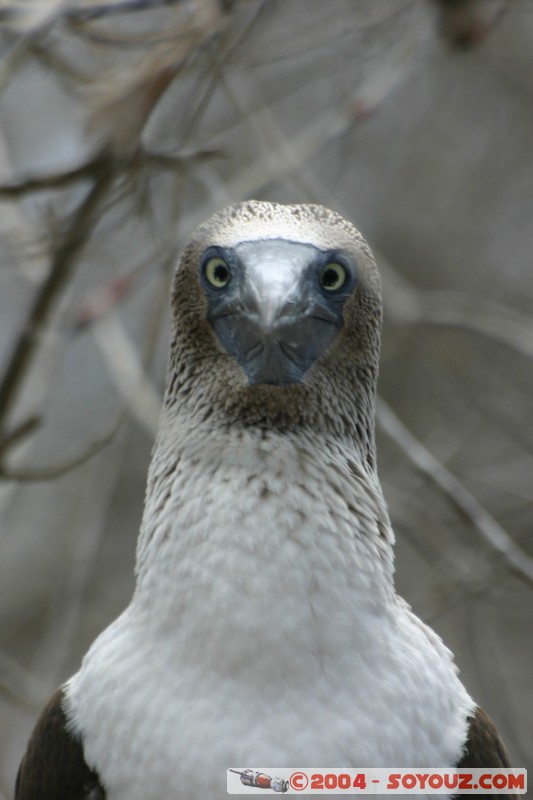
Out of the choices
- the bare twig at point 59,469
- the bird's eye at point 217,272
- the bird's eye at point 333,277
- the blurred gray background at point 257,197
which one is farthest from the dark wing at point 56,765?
the bird's eye at point 333,277

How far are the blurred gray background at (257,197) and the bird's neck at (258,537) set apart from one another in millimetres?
915

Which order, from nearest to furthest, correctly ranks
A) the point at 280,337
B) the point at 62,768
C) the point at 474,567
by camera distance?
the point at 280,337 → the point at 62,768 → the point at 474,567

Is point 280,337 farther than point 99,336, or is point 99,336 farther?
point 99,336

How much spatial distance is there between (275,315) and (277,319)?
0.4 inches

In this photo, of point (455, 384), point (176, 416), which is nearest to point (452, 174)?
point (455, 384)

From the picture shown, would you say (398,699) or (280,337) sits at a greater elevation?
(280,337)

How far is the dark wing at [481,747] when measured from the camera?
10.2ft

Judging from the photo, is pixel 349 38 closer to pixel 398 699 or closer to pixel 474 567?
pixel 474 567

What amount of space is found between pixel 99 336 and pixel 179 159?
1.30m

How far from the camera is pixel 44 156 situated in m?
6.76

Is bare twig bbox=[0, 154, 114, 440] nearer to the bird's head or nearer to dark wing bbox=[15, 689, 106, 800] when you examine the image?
the bird's head

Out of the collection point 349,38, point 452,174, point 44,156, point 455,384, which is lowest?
point 455,384

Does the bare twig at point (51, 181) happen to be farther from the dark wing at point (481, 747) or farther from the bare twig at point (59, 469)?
the dark wing at point (481, 747)

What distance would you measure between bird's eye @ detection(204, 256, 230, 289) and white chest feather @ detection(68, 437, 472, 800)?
0.39 m
